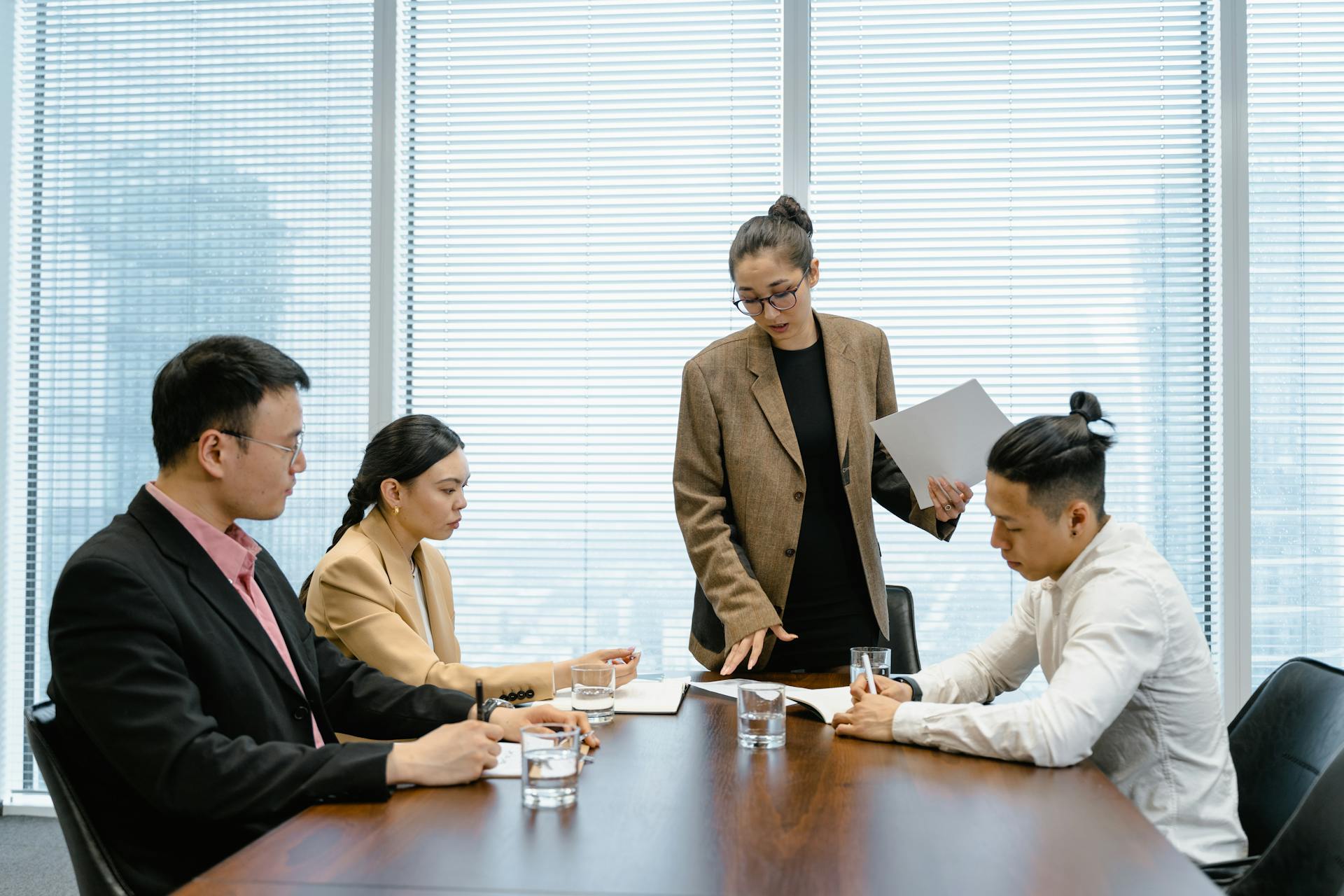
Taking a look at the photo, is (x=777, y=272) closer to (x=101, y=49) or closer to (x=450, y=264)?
(x=450, y=264)

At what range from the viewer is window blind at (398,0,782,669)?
12.4 ft

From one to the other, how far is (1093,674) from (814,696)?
0.54 meters

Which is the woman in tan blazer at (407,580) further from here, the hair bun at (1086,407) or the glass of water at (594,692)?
the hair bun at (1086,407)

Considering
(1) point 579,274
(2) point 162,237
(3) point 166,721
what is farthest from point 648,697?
(2) point 162,237

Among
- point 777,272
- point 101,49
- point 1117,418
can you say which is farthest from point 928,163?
point 101,49

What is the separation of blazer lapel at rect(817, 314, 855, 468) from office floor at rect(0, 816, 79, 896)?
2410mm

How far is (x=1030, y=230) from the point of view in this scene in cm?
367

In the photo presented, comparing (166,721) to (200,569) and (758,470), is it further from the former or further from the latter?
(758,470)

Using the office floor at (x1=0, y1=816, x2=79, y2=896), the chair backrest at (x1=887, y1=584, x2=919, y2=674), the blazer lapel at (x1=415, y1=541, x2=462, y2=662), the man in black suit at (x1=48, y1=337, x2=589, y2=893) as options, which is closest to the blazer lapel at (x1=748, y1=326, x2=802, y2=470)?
the chair backrest at (x1=887, y1=584, x2=919, y2=674)

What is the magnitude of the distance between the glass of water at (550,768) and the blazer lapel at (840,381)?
129cm

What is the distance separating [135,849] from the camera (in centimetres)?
142

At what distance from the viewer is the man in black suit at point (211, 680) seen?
1.36 metres

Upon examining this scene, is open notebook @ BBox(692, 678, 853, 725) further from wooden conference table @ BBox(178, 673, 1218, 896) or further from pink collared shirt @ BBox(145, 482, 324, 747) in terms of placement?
pink collared shirt @ BBox(145, 482, 324, 747)

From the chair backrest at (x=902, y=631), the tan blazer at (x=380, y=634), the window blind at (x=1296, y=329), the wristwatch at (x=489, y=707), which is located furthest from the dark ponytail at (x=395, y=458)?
the window blind at (x=1296, y=329)
